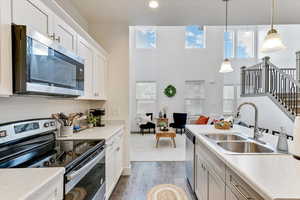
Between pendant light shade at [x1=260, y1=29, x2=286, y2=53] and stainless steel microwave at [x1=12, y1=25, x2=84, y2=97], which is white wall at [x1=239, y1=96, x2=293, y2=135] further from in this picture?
stainless steel microwave at [x1=12, y1=25, x2=84, y2=97]

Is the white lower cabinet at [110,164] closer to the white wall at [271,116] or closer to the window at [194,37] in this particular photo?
the white wall at [271,116]

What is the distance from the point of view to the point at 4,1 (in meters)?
1.20

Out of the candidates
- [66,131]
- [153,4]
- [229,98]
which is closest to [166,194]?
[66,131]

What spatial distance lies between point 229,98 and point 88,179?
8397 millimetres

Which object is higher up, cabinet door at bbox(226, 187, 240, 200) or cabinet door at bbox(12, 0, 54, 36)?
cabinet door at bbox(12, 0, 54, 36)

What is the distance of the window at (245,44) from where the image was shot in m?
8.99

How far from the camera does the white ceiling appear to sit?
296cm

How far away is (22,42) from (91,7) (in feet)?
7.03

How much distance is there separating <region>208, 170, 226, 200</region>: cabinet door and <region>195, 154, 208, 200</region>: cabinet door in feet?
0.49

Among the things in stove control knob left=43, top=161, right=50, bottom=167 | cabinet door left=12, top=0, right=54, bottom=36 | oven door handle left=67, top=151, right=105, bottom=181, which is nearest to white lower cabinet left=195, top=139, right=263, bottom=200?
oven door handle left=67, top=151, right=105, bottom=181

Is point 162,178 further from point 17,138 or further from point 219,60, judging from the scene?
point 219,60

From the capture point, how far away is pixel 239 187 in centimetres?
129

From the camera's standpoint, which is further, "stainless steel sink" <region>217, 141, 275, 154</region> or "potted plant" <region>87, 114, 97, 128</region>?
"potted plant" <region>87, 114, 97, 128</region>

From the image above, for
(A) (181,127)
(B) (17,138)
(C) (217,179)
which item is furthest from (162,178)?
(A) (181,127)
